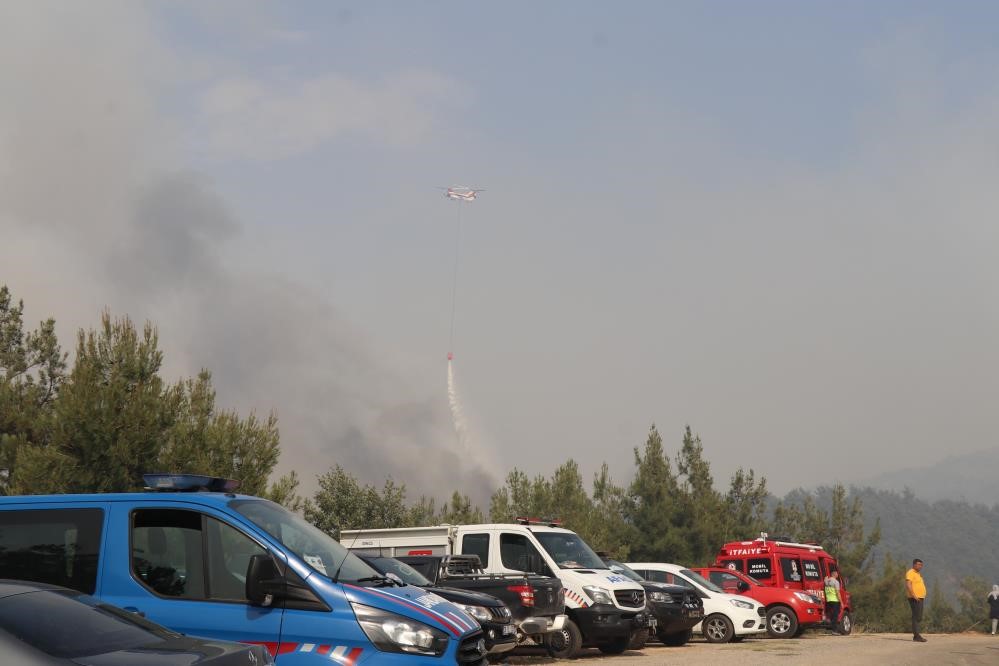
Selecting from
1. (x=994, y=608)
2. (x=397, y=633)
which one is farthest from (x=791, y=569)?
(x=397, y=633)

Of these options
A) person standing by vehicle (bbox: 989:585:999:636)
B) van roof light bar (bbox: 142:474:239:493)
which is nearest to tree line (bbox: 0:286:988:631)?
person standing by vehicle (bbox: 989:585:999:636)

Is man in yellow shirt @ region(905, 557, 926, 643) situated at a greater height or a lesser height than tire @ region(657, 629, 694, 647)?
greater

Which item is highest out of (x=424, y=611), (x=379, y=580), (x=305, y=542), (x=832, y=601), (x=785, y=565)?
(x=305, y=542)

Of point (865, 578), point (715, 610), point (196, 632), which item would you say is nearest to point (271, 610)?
point (196, 632)

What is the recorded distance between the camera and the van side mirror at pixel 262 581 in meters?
6.71

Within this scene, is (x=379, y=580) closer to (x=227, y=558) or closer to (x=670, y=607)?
(x=227, y=558)

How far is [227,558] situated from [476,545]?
11.0 m

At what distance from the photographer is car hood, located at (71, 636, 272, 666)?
191 inches

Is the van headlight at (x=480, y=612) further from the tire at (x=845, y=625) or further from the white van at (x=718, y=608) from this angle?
the tire at (x=845, y=625)

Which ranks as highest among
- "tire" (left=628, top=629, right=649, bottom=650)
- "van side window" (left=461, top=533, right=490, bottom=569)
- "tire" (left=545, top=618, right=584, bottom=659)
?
"van side window" (left=461, top=533, right=490, bottom=569)

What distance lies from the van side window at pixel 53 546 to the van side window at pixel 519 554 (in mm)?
10832

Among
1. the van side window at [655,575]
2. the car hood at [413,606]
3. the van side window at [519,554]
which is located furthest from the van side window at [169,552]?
the van side window at [655,575]

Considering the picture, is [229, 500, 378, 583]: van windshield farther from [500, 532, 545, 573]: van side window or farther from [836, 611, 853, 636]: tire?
Result: [836, 611, 853, 636]: tire

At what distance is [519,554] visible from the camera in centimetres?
1741
